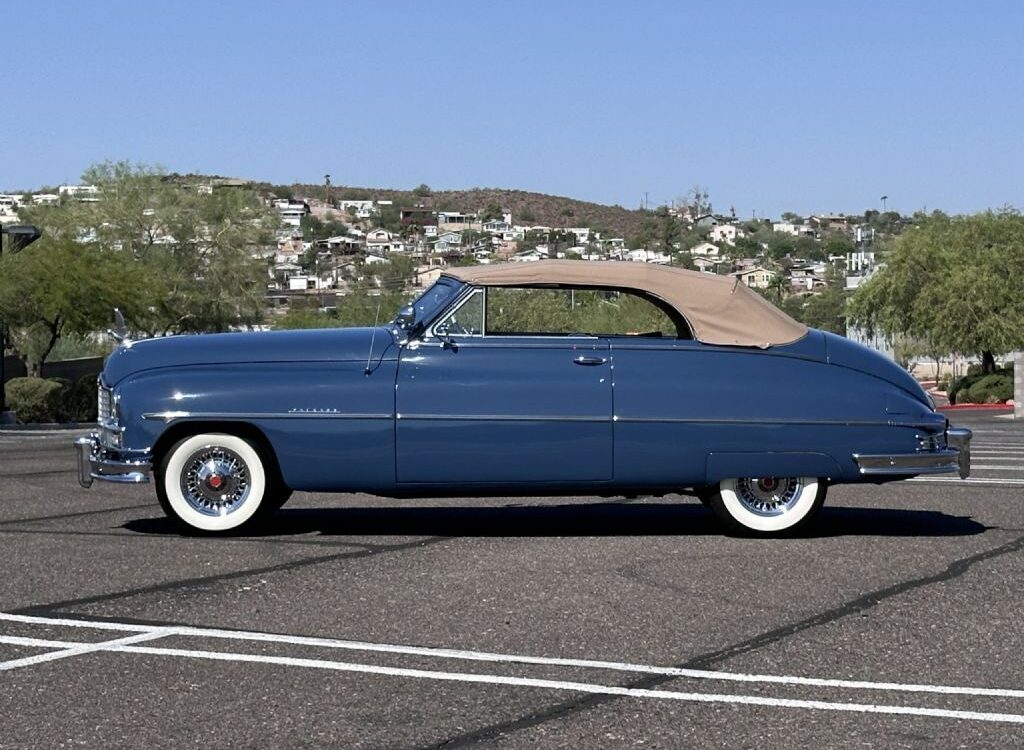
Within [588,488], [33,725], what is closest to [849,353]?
[588,488]

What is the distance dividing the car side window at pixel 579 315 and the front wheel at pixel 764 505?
1069 millimetres

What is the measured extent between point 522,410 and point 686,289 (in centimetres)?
141

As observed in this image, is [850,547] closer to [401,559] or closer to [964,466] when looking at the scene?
[964,466]

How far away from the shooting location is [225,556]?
984 centimetres

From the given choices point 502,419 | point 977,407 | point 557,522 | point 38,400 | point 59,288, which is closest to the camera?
point 502,419

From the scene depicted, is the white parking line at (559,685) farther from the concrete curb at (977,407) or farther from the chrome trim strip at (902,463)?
the concrete curb at (977,407)

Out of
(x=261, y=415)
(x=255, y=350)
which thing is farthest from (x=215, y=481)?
(x=255, y=350)

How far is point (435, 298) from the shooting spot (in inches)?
429

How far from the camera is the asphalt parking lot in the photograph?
227 inches

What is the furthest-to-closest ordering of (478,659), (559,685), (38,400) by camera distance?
(38,400) → (478,659) → (559,685)

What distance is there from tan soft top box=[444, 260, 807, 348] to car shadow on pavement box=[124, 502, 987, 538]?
1.26 m

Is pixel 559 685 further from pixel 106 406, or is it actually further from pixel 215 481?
pixel 106 406

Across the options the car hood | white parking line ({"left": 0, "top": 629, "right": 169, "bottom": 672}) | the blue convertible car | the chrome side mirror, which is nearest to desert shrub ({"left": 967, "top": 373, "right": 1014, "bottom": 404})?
the blue convertible car

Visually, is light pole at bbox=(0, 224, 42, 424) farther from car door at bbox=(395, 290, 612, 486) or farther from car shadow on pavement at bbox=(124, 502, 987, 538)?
car door at bbox=(395, 290, 612, 486)
